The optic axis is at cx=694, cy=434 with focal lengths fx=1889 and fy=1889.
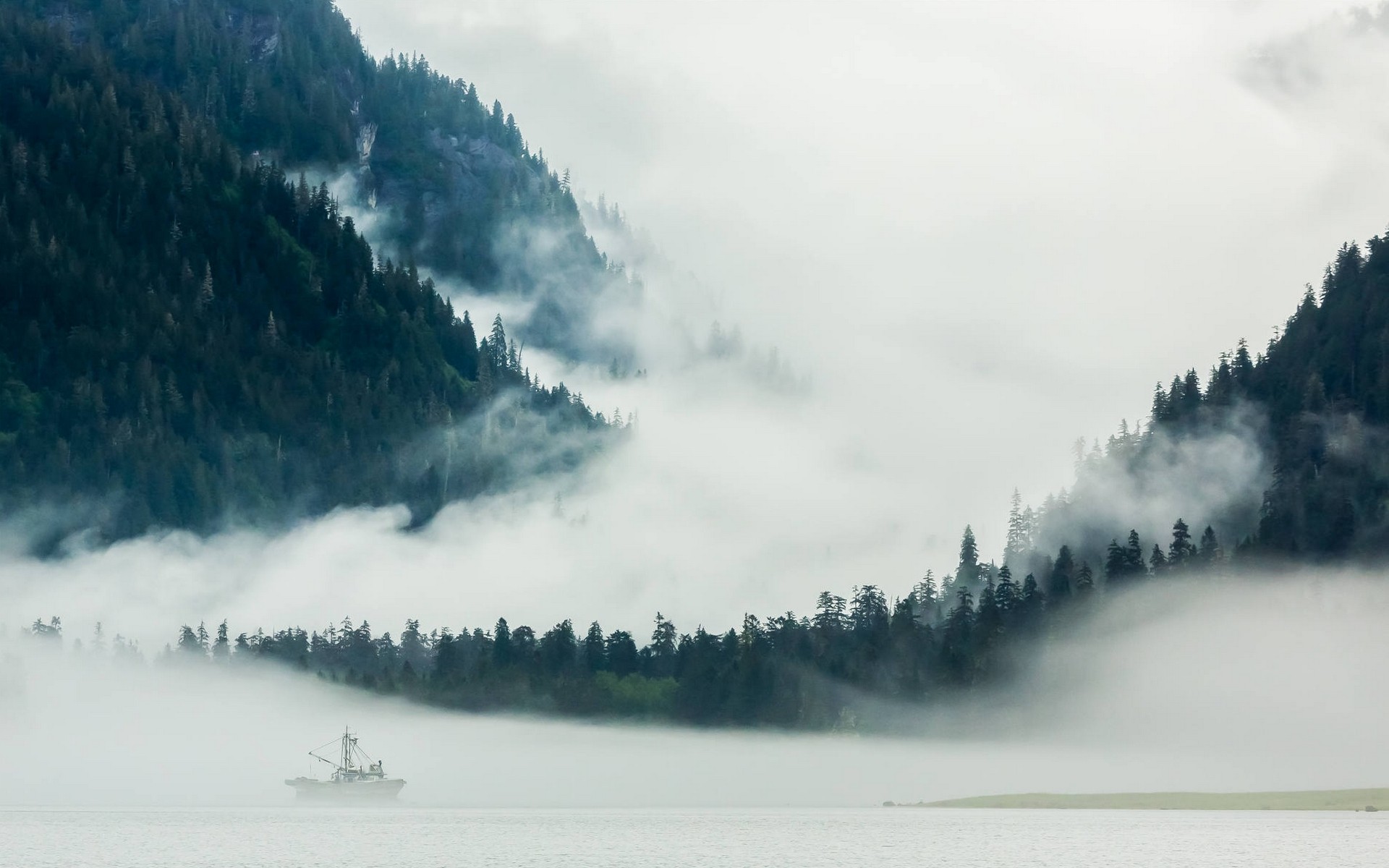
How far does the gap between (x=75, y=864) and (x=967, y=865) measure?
92.8 m

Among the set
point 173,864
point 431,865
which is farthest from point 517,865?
point 173,864

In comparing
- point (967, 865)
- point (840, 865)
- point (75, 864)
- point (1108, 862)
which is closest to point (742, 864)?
point (840, 865)

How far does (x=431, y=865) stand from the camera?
198 metres

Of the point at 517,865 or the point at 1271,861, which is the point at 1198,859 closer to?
the point at 1271,861

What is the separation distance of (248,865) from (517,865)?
2823 centimetres

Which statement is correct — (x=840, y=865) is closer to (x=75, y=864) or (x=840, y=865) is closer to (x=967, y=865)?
(x=967, y=865)

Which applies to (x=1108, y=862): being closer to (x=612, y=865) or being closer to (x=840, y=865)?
(x=840, y=865)

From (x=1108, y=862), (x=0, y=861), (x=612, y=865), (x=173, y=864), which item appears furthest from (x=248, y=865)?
(x=1108, y=862)

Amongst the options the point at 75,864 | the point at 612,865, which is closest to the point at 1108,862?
the point at 612,865

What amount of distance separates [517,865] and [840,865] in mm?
33915

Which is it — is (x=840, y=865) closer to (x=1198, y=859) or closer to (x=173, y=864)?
(x=1198, y=859)

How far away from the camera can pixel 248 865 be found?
198 metres

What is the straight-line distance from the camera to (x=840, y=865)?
19788cm

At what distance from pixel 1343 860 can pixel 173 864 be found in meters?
121
